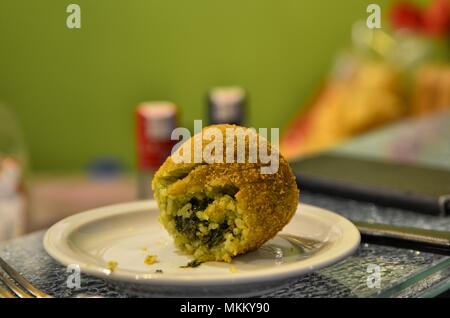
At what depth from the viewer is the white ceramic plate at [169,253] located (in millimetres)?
675

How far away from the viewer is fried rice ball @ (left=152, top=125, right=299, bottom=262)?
30.0 inches

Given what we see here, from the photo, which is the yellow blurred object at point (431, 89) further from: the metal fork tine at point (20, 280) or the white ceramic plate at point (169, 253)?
the metal fork tine at point (20, 280)

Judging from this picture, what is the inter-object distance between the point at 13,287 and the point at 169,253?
0.16 meters

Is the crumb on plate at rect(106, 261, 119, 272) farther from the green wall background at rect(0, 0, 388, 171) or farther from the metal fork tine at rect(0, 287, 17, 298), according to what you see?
the green wall background at rect(0, 0, 388, 171)

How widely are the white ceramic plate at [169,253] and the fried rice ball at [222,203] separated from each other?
0.07ft

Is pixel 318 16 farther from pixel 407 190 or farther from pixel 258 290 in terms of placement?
pixel 258 290

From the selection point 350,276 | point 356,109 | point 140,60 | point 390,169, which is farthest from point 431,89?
point 350,276

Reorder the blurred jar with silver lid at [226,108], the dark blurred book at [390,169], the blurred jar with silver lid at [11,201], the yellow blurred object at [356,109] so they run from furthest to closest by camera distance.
Result: the yellow blurred object at [356,109] → the blurred jar with silver lid at [226,108] → the blurred jar with silver lid at [11,201] → the dark blurred book at [390,169]

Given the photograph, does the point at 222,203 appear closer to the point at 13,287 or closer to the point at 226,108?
the point at 13,287

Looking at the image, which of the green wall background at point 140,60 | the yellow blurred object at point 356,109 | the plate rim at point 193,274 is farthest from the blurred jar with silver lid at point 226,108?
the plate rim at point 193,274

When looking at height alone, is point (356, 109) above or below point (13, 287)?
below

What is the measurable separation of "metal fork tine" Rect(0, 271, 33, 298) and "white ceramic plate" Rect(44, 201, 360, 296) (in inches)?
1.9

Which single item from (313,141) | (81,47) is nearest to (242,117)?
(313,141)

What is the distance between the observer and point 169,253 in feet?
2.67
